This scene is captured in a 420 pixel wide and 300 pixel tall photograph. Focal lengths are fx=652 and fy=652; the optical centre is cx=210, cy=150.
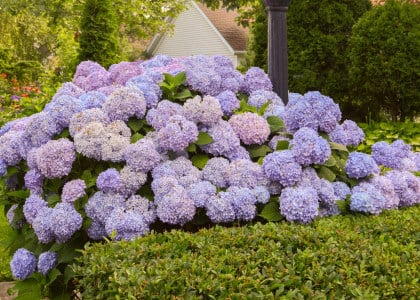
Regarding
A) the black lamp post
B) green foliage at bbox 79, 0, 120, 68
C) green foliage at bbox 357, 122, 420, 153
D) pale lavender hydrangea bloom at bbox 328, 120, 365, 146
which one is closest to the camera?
pale lavender hydrangea bloom at bbox 328, 120, 365, 146

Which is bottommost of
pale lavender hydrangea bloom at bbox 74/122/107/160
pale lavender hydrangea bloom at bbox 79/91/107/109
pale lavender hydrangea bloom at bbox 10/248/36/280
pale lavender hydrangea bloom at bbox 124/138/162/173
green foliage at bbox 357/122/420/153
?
green foliage at bbox 357/122/420/153

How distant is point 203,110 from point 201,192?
620mm

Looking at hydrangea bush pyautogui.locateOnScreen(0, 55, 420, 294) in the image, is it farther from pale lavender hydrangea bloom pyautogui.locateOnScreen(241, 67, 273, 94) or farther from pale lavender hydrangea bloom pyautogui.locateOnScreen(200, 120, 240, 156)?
pale lavender hydrangea bloom pyautogui.locateOnScreen(241, 67, 273, 94)

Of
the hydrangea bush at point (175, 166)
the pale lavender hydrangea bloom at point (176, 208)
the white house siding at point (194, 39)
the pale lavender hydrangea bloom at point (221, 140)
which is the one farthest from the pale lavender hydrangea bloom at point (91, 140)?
the white house siding at point (194, 39)

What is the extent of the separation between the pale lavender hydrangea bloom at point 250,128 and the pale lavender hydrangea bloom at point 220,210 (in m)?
0.63

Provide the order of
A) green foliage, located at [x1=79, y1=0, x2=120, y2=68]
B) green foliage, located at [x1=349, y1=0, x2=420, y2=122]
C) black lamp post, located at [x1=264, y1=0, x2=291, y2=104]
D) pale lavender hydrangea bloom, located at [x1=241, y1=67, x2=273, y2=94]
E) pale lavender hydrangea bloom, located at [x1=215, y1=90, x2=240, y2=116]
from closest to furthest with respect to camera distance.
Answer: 1. pale lavender hydrangea bloom, located at [x1=215, y1=90, x2=240, y2=116]
2. pale lavender hydrangea bloom, located at [x1=241, y1=67, x2=273, y2=94]
3. black lamp post, located at [x1=264, y1=0, x2=291, y2=104]
4. green foliage, located at [x1=349, y1=0, x2=420, y2=122]
5. green foliage, located at [x1=79, y1=0, x2=120, y2=68]

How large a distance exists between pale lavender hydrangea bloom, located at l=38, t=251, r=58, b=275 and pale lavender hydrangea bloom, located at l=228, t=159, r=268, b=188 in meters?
Result: 1.21

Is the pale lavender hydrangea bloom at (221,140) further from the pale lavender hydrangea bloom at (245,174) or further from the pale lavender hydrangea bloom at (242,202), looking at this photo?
the pale lavender hydrangea bloom at (242,202)

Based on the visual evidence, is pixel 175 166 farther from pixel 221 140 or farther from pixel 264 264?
pixel 264 264

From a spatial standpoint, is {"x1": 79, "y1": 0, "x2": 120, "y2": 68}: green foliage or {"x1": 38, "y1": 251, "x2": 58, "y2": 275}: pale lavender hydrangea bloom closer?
{"x1": 38, "y1": 251, "x2": 58, "y2": 275}: pale lavender hydrangea bloom

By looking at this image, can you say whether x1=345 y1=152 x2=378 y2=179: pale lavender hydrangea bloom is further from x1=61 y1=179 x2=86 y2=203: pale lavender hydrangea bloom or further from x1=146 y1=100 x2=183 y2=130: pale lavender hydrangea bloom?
x1=61 y1=179 x2=86 y2=203: pale lavender hydrangea bloom

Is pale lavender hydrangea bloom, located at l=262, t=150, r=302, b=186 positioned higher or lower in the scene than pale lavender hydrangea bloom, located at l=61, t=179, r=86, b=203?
higher

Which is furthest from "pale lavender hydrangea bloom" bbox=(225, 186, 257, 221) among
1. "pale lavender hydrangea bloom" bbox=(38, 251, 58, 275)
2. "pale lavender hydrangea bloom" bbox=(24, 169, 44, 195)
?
"pale lavender hydrangea bloom" bbox=(24, 169, 44, 195)

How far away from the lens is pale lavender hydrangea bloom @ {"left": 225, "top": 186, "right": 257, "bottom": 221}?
390cm
